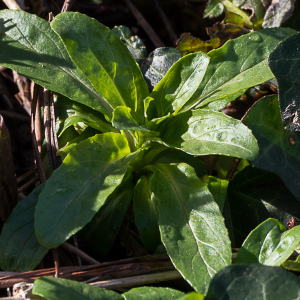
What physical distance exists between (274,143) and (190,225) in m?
0.59

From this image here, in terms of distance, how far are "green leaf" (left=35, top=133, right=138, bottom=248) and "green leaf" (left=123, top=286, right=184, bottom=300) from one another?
0.27 m

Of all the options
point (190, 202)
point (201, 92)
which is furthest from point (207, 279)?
point (201, 92)

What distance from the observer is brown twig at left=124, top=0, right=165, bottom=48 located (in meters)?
2.15

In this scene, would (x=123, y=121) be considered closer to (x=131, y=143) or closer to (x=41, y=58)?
(x=131, y=143)

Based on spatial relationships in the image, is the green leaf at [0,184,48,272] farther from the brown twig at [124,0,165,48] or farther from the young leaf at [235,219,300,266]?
the brown twig at [124,0,165,48]

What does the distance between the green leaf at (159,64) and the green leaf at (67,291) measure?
1057mm

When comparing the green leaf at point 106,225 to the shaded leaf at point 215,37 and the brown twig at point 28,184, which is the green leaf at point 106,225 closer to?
the brown twig at point 28,184

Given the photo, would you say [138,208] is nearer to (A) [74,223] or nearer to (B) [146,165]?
(B) [146,165]

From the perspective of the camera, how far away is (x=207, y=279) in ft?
3.26

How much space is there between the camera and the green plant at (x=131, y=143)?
3.58 feet

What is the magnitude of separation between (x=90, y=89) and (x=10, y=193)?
23.0 inches

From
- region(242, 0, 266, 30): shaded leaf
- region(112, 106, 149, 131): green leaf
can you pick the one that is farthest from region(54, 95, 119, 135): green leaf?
region(242, 0, 266, 30): shaded leaf

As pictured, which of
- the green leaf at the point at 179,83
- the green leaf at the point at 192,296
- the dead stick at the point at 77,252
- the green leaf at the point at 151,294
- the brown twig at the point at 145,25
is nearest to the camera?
the green leaf at the point at 192,296

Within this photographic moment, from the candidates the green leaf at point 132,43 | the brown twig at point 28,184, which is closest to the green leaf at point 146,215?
the brown twig at point 28,184
